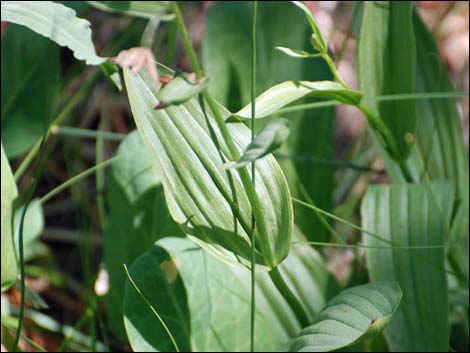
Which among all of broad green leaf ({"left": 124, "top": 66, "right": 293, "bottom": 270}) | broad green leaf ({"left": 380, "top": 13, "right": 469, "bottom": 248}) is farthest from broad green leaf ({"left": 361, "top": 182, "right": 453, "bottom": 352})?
broad green leaf ({"left": 124, "top": 66, "right": 293, "bottom": 270})

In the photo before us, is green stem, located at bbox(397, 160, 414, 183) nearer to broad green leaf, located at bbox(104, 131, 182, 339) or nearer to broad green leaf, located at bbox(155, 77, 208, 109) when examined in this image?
broad green leaf, located at bbox(104, 131, 182, 339)

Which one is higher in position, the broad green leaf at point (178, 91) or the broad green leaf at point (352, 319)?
the broad green leaf at point (178, 91)

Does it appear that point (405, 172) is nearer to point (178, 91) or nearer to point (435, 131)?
point (435, 131)

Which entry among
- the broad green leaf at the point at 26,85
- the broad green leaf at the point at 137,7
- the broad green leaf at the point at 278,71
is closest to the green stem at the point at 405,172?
the broad green leaf at the point at 278,71

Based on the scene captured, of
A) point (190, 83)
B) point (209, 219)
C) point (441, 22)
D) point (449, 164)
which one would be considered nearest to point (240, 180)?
point (209, 219)

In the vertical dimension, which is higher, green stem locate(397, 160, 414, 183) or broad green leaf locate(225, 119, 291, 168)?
broad green leaf locate(225, 119, 291, 168)

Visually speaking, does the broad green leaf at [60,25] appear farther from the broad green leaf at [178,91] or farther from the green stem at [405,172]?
the green stem at [405,172]
